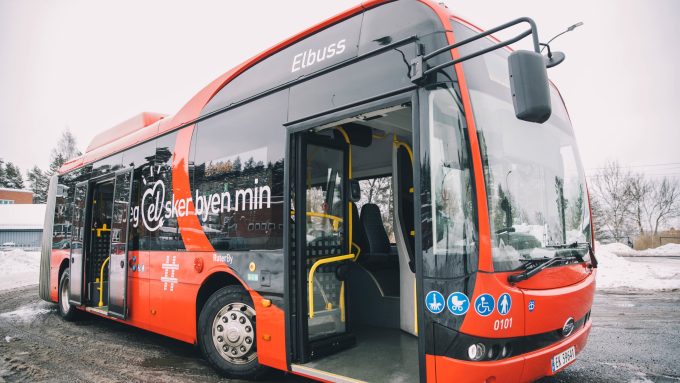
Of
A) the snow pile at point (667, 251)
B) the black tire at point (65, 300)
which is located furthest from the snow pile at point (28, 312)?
the snow pile at point (667, 251)

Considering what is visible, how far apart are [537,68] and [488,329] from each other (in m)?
1.68

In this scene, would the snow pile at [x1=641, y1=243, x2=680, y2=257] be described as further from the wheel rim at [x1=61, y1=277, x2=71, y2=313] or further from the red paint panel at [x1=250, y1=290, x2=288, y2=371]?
the wheel rim at [x1=61, y1=277, x2=71, y2=313]

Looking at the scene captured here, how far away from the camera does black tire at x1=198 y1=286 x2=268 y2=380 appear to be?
14.3 feet

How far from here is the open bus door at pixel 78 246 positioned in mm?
7387

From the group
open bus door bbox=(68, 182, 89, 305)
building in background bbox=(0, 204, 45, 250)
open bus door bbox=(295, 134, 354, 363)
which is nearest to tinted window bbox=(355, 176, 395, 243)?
Answer: open bus door bbox=(295, 134, 354, 363)

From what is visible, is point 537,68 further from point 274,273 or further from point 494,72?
point 274,273

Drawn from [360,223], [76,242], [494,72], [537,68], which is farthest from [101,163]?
[537,68]

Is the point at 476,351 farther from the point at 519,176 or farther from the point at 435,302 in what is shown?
the point at 519,176

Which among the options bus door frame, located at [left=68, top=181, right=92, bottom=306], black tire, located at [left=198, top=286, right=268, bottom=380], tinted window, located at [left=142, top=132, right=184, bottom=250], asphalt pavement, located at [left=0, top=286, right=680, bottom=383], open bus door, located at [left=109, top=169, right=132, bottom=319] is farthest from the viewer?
bus door frame, located at [left=68, top=181, right=92, bottom=306]

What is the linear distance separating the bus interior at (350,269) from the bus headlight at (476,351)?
80 cm

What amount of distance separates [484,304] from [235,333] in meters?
2.71

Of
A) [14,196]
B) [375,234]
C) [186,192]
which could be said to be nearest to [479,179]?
[375,234]

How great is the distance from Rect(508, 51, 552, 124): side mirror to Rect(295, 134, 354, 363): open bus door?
2.06 m

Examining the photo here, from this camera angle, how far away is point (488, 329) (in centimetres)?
280
